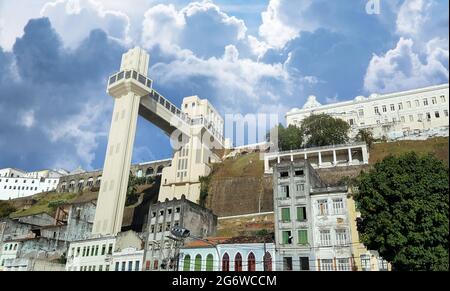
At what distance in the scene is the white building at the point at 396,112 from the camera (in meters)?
57.1

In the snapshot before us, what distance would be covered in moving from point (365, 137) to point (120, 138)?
3273 centimetres

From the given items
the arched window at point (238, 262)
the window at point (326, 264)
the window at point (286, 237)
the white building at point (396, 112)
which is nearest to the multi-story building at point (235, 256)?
the arched window at point (238, 262)

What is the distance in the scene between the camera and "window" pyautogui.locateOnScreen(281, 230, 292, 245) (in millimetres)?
29422

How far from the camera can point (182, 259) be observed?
3155 cm

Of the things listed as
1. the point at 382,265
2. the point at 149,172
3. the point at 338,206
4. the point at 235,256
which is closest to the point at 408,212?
the point at 382,265

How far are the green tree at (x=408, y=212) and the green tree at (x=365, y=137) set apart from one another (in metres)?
31.3

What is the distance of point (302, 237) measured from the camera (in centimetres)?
2911

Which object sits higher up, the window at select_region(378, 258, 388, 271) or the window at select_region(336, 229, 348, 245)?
the window at select_region(336, 229, 348, 245)

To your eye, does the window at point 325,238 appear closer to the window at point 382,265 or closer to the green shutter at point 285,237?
the green shutter at point 285,237

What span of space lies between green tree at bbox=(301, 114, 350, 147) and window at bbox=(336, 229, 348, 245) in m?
28.9

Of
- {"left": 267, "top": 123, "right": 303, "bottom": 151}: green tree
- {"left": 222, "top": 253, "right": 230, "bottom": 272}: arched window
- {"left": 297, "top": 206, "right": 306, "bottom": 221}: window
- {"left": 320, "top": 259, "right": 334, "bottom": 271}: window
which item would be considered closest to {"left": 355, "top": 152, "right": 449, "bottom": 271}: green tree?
{"left": 320, "top": 259, "right": 334, "bottom": 271}: window

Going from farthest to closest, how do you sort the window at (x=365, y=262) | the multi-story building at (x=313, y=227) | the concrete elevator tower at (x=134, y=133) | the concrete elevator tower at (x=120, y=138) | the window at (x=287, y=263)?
the concrete elevator tower at (x=134, y=133) → the concrete elevator tower at (x=120, y=138) → the window at (x=287, y=263) → the multi-story building at (x=313, y=227) → the window at (x=365, y=262)

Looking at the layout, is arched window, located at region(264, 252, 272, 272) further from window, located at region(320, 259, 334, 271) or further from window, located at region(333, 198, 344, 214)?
window, located at region(333, 198, 344, 214)
